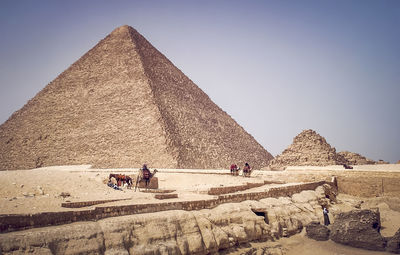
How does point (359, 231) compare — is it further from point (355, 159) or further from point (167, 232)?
point (355, 159)

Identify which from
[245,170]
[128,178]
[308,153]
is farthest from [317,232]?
[308,153]

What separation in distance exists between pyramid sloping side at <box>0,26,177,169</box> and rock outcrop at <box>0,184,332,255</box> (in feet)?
71.9

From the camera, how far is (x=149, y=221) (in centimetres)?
535

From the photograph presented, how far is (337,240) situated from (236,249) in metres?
2.72

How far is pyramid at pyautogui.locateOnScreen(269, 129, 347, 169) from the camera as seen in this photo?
22359mm

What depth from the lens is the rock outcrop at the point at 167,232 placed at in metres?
4.33

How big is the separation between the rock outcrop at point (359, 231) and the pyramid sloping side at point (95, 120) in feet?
71.0

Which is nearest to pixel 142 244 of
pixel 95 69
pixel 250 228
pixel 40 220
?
pixel 40 220

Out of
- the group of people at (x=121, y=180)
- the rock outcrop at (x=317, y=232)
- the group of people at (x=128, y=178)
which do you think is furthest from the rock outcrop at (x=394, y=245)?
the group of people at (x=121, y=180)

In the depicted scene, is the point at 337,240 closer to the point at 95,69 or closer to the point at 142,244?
the point at 142,244

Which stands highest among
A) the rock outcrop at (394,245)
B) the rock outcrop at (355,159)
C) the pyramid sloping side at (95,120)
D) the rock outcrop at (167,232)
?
the pyramid sloping side at (95,120)

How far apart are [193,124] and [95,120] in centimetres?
1029

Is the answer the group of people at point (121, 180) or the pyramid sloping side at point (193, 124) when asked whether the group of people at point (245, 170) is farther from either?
the pyramid sloping side at point (193, 124)

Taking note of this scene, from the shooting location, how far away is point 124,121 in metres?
38.0
